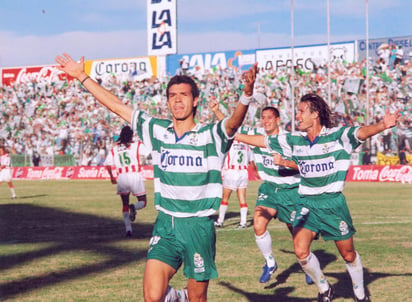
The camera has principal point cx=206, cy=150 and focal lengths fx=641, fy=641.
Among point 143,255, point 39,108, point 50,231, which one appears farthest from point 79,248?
point 39,108

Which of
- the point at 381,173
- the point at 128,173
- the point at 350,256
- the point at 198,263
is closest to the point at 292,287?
the point at 350,256

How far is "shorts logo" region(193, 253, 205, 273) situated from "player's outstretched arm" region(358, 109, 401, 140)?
111 inches

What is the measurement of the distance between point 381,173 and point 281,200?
26.5 m

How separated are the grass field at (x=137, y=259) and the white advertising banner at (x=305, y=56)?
87.5ft

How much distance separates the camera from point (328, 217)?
8.06 metres

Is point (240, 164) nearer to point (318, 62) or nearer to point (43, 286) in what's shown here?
point (43, 286)

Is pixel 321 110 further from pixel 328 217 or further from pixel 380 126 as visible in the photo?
pixel 328 217

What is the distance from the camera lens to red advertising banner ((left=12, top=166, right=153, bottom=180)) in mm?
44531

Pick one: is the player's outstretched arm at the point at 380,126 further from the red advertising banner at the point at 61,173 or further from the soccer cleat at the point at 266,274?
the red advertising banner at the point at 61,173

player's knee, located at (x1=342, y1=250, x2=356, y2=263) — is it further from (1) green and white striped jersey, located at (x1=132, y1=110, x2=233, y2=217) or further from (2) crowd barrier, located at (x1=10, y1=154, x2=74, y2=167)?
(2) crowd barrier, located at (x1=10, y1=154, x2=74, y2=167)

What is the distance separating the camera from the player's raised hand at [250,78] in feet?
17.0

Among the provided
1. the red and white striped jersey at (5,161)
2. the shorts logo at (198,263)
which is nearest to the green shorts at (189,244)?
the shorts logo at (198,263)

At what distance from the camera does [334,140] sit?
8.09 meters

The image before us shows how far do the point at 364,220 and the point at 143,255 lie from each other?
8082 mm
